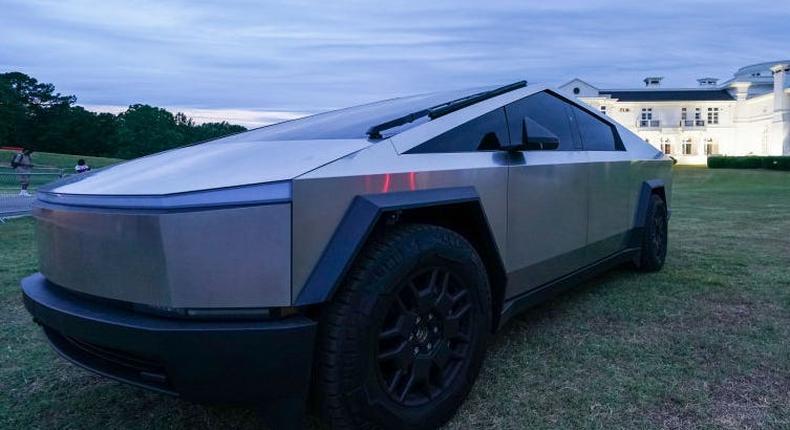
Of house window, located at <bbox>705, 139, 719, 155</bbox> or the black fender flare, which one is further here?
house window, located at <bbox>705, 139, 719, 155</bbox>

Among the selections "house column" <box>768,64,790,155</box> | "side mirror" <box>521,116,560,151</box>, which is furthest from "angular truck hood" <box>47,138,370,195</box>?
"house column" <box>768,64,790,155</box>

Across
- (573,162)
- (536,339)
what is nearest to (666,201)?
(573,162)

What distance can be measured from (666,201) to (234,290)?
14.7 feet

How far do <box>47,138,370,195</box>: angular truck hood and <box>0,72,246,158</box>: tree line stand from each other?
63.9 m

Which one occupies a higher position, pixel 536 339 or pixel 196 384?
pixel 196 384

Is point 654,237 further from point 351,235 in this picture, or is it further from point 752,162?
point 752,162

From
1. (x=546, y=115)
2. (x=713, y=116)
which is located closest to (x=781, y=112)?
(x=713, y=116)

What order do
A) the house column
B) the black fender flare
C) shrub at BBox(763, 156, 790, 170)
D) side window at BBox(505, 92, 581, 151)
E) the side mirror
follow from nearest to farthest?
1. the black fender flare
2. the side mirror
3. side window at BBox(505, 92, 581, 151)
4. shrub at BBox(763, 156, 790, 170)
5. the house column

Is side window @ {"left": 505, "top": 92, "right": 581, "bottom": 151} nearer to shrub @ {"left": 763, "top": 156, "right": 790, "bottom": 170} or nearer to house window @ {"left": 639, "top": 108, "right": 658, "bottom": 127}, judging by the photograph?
shrub @ {"left": 763, "top": 156, "right": 790, "bottom": 170}

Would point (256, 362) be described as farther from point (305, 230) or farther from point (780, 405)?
point (780, 405)

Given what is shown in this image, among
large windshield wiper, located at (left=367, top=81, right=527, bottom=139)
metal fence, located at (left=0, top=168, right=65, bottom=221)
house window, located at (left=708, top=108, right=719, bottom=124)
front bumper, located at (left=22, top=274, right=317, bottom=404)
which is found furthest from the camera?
house window, located at (left=708, top=108, right=719, bottom=124)

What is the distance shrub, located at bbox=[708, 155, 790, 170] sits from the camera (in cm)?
3666

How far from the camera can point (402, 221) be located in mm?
2377

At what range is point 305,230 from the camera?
6.39ft
